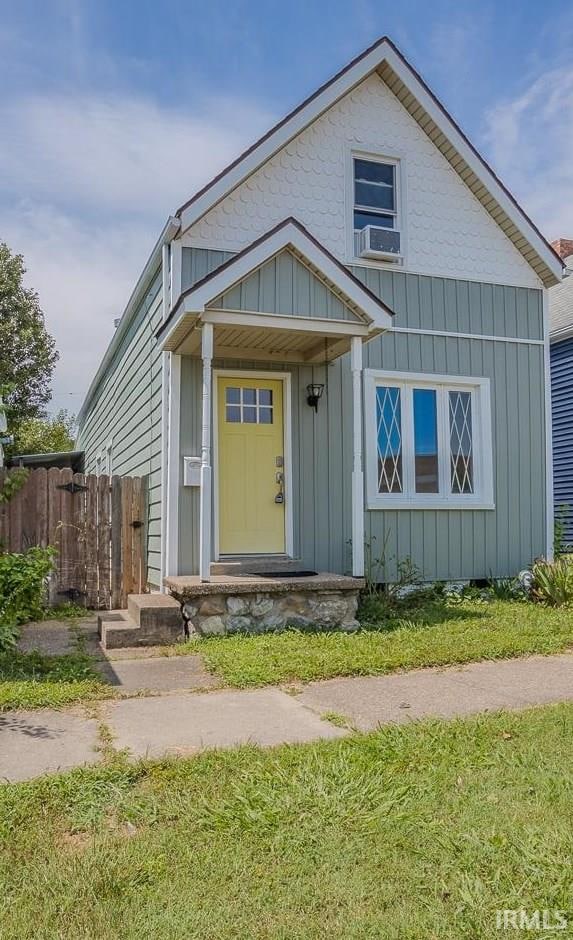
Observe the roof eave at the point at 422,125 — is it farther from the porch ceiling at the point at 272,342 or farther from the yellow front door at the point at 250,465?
the yellow front door at the point at 250,465

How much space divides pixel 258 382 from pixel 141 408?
2.13 m

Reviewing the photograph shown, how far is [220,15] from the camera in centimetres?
753

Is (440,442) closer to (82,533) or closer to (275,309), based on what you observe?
(275,309)

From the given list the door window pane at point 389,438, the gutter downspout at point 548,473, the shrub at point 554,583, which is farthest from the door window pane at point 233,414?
the gutter downspout at point 548,473

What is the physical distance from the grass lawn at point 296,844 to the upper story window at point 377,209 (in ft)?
21.7

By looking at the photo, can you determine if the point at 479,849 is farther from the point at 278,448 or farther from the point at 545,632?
the point at 278,448

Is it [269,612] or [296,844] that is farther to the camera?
[269,612]

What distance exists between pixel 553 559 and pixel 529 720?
576cm

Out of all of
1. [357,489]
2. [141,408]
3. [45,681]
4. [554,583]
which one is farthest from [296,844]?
[141,408]

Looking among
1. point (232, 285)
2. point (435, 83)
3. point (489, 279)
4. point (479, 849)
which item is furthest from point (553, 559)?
point (479, 849)

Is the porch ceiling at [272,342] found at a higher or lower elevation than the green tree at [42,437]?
lower

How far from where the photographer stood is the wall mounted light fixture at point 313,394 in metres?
8.37

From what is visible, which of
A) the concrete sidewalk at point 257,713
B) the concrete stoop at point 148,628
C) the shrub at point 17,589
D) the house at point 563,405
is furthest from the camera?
the house at point 563,405

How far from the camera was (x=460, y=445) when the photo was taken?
9.24m
